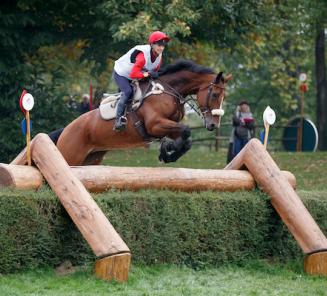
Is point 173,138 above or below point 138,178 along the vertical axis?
above

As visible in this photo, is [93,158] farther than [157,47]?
Yes

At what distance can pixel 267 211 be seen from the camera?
33.7ft

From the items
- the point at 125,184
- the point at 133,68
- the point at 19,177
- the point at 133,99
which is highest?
the point at 133,68

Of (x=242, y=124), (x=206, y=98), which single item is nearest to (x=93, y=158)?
(x=206, y=98)

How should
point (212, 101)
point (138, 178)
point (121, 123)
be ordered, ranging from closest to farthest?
point (138, 178) < point (212, 101) < point (121, 123)

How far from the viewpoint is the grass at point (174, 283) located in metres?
7.65

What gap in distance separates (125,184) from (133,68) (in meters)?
1.98

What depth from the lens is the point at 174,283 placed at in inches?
326

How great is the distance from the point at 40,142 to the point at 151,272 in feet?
6.02

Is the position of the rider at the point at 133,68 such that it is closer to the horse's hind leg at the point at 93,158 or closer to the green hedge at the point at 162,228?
the horse's hind leg at the point at 93,158

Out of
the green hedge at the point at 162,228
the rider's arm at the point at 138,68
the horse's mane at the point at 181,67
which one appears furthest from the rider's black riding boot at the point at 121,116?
the green hedge at the point at 162,228

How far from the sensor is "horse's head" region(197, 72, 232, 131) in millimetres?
10254

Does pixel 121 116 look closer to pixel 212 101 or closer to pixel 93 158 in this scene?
pixel 212 101

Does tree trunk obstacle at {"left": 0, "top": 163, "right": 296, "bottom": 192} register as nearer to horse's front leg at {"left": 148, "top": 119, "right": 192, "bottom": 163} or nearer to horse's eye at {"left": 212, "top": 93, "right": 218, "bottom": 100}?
horse's front leg at {"left": 148, "top": 119, "right": 192, "bottom": 163}
